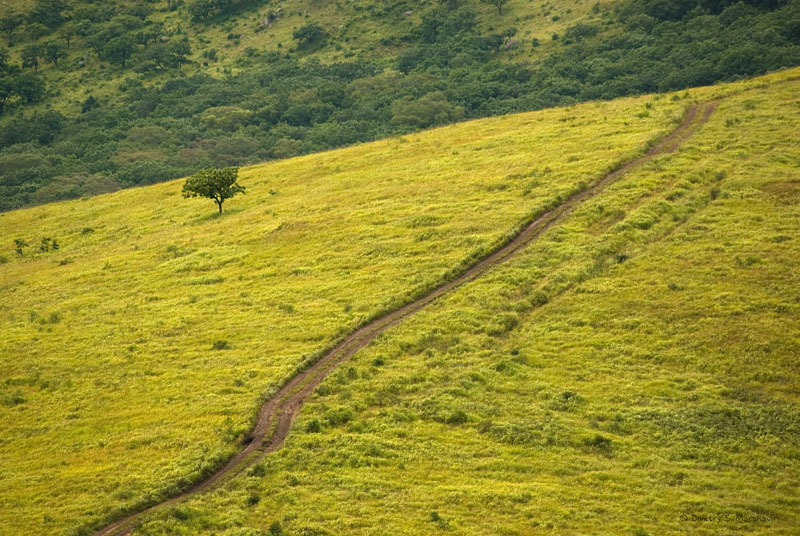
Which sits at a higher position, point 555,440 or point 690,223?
point 690,223

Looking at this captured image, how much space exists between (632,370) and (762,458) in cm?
685

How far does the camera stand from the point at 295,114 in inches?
6201

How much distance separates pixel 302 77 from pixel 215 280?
130m

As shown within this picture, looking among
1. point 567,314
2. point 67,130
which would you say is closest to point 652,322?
point 567,314

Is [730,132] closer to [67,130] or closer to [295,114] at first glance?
[295,114]

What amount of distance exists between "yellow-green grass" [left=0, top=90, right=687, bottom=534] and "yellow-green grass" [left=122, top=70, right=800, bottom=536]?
348 cm

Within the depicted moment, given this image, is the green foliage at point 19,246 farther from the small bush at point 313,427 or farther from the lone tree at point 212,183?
the small bush at point 313,427

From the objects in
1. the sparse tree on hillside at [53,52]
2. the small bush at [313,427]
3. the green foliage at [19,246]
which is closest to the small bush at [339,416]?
the small bush at [313,427]

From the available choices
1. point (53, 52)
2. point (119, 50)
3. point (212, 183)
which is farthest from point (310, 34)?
point (212, 183)

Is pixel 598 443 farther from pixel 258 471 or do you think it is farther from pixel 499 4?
pixel 499 4

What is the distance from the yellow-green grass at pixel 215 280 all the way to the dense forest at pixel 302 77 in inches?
2287

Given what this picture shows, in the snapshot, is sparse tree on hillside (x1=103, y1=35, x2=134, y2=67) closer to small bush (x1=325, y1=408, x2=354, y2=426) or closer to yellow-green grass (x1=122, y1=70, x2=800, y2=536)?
yellow-green grass (x1=122, y1=70, x2=800, y2=536)

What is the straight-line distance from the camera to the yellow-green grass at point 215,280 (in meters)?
31.6

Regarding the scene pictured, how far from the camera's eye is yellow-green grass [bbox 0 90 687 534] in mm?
31641
